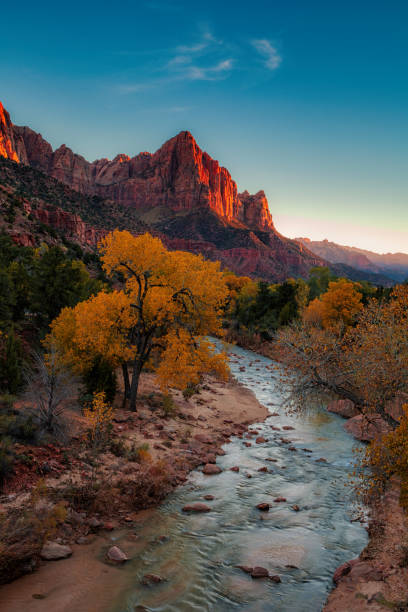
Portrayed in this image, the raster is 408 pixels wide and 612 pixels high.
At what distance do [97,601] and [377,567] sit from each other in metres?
6.92

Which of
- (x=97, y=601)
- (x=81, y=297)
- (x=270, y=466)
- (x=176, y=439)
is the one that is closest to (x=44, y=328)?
(x=81, y=297)

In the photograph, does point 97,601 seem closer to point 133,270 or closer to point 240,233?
point 133,270

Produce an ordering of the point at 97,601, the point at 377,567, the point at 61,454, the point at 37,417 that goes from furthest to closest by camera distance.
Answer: the point at 37,417, the point at 61,454, the point at 377,567, the point at 97,601

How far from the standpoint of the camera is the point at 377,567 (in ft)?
29.2

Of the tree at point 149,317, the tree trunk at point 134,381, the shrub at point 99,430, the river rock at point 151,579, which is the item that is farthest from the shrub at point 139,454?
the river rock at point 151,579

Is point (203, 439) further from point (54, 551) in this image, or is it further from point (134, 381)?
point (54, 551)

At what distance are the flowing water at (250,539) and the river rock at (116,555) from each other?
9.8 inches

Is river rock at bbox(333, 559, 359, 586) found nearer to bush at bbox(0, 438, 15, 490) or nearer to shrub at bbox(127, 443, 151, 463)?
shrub at bbox(127, 443, 151, 463)

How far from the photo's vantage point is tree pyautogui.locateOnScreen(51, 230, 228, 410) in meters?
15.8

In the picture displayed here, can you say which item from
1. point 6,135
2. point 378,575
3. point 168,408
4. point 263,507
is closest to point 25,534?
point 263,507

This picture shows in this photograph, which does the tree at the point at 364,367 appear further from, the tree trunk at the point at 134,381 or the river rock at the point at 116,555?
the tree trunk at the point at 134,381

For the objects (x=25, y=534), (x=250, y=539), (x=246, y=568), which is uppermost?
(x=25, y=534)

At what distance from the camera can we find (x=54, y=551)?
27.8ft

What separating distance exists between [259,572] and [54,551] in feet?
16.8
